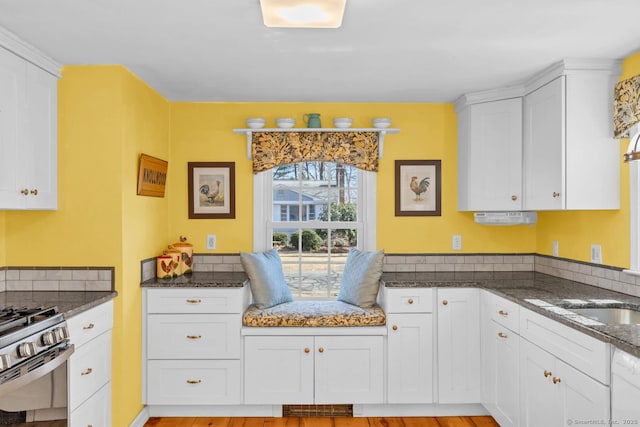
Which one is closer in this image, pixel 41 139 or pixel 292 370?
pixel 41 139

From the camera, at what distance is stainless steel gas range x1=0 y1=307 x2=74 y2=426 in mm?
1852

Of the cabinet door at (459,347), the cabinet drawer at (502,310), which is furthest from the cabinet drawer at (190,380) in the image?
the cabinet drawer at (502,310)

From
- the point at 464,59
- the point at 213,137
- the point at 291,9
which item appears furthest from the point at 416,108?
the point at 291,9

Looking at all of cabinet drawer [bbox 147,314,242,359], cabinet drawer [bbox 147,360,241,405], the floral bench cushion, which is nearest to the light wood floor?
cabinet drawer [bbox 147,360,241,405]

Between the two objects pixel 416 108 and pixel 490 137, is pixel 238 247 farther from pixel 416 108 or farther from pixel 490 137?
pixel 490 137

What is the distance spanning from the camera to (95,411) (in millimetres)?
2605

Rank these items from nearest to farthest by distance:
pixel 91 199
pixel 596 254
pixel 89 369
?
1. pixel 89 369
2. pixel 91 199
3. pixel 596 254

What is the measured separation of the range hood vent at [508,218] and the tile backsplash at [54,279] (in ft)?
8.50

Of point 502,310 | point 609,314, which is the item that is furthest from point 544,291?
point 609,314

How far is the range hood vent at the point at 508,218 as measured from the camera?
3465 millimetres

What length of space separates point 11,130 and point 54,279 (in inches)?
37.1

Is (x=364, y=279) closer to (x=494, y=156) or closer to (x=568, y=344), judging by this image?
(x=494, y=156)

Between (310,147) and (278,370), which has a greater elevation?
(310,147)

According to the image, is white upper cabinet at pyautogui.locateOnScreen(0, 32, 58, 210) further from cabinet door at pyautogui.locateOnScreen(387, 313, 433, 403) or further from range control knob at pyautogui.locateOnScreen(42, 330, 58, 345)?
cabinet door at pyautogui.locateOnScreen(387, 313, 433, 403)
